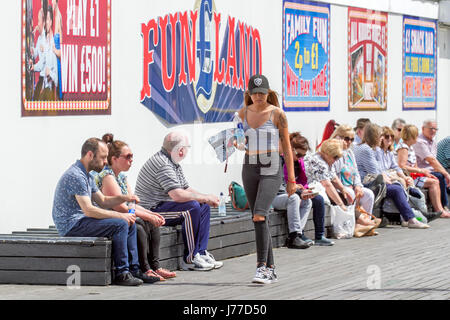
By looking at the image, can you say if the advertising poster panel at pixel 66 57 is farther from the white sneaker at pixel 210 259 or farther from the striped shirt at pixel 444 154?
the striped shirt at pixel 444 154

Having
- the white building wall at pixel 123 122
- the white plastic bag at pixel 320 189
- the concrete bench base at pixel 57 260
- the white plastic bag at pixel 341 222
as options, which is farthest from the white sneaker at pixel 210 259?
the white plastic bag at pixel 341 222

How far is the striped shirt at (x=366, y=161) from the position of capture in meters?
13.9

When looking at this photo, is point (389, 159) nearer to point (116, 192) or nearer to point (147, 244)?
point (147, 244)

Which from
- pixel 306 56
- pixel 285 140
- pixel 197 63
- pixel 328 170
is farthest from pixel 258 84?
pixel 306 56

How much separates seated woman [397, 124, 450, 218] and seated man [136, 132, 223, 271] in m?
5.85

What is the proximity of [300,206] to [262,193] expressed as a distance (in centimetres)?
299

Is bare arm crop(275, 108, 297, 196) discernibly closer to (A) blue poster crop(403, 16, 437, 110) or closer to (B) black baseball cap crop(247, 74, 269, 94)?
(B) black baseball cap crop(247, 74, 269, 94)

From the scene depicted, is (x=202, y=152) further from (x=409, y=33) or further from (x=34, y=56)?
(x=409, y=33)

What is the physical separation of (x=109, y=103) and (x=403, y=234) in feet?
13.4

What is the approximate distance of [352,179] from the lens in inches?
519

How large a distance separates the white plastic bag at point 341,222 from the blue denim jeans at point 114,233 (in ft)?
13.8

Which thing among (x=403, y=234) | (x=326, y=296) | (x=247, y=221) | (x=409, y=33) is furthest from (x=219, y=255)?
(x=409, y=33)

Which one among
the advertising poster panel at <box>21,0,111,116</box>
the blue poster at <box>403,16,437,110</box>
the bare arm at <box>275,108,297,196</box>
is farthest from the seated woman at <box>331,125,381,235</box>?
the blue poster at <box>403,16,437,110</box>

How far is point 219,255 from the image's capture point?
34.9 feet
